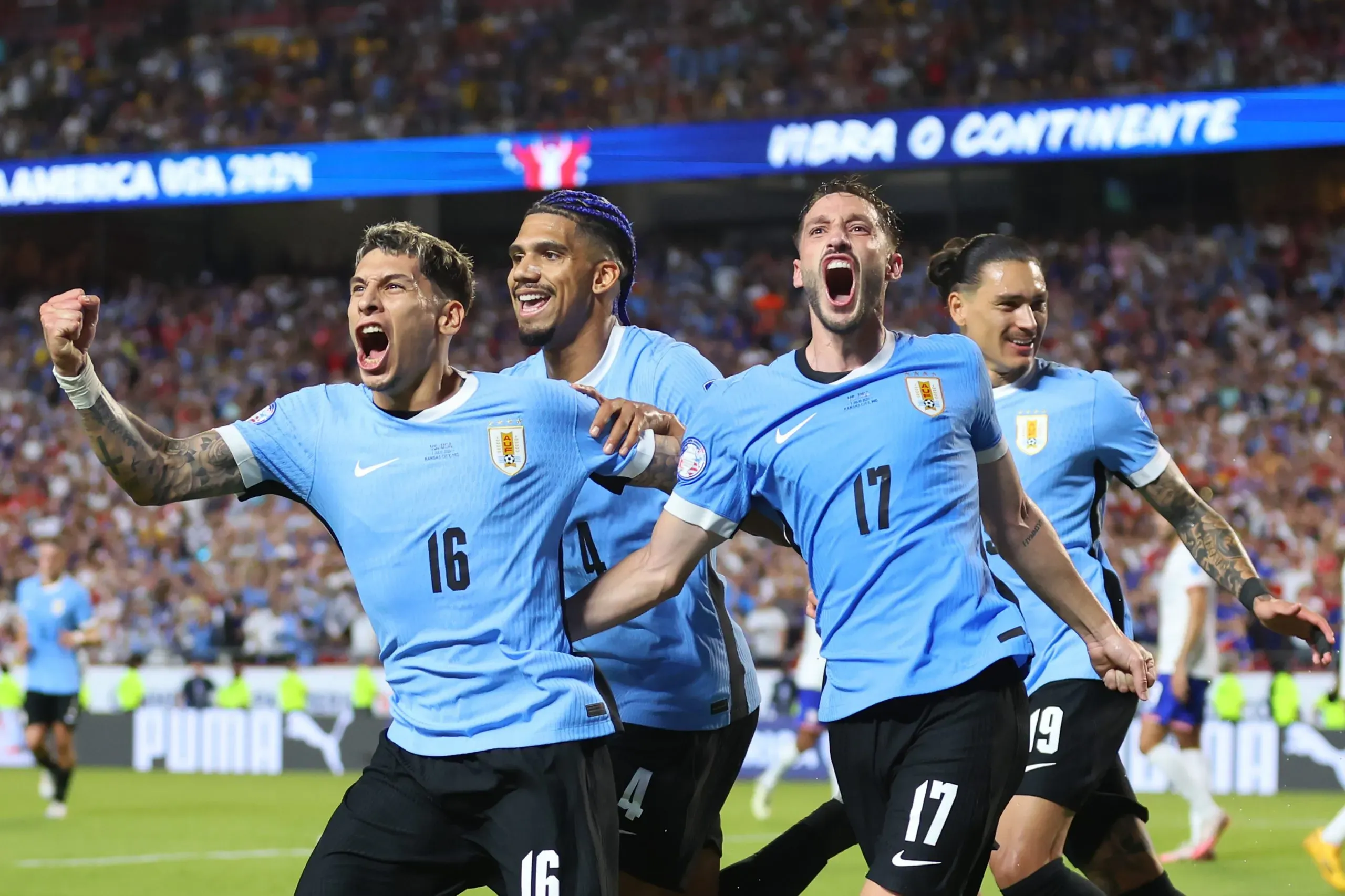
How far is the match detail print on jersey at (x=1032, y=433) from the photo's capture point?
577 centimetres

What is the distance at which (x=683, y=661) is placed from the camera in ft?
17.1

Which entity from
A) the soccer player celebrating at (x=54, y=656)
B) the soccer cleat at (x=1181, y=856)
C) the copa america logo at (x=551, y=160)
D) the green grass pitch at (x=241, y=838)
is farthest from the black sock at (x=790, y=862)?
the copa america logo at (x=551, y=160)

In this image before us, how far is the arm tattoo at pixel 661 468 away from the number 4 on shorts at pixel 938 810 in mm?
1018

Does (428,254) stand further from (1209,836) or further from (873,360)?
(1209,836)

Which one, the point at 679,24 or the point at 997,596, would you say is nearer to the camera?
the point at 997,596

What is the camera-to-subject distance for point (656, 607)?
513 centimetres

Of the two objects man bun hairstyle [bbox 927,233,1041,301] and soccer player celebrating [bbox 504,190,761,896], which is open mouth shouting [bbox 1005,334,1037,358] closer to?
man bun hairstyle [bbox 927,233,1041,301]

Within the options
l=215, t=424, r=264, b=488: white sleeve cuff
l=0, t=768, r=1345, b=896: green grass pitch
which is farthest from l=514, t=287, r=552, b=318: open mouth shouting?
l=0, t=768, r=1345, b=896: green grass pitch

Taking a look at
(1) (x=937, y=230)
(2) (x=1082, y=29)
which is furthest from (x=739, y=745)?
(1) (x=937, y=230)

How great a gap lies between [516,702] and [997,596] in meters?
1.23

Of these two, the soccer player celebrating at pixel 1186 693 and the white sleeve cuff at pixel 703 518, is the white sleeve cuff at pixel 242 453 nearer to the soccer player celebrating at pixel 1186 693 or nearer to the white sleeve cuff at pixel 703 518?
the white sleeve cuff at pixel 703 518

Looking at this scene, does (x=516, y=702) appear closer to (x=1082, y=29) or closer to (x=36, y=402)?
(x=1082, y=29)

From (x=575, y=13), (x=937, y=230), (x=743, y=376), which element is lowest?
(x=743, y=376)

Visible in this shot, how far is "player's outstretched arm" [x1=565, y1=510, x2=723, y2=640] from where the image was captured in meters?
4.43
